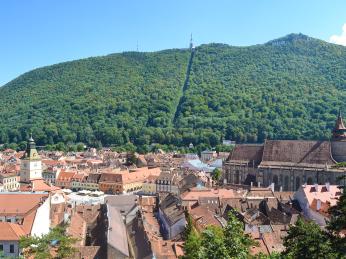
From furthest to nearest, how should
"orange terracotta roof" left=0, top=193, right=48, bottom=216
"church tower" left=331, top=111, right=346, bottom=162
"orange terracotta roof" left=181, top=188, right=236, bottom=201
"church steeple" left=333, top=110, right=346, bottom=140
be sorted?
"church steeple" left=333, top=110, right=346, bottom=140 → "church tower" left=331, top=111, right=346, bottom=162 → "orange terracotta roof" left=181, top=188, right=236, bottom=201 → "orange terracotta roof" left=0, top=193, right=48, bottom=216

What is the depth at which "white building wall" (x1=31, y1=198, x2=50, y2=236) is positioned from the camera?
126 ft

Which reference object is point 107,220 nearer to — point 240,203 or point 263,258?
point 240,203

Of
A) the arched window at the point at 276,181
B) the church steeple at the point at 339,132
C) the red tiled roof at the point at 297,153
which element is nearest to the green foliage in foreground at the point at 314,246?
the red tiled roof at the point at 297,153

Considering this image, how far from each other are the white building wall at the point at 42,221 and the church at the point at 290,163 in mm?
40396

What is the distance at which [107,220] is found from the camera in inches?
1658

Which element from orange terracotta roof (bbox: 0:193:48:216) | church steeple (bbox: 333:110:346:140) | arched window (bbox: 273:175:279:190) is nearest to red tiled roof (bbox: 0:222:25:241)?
orange terracotta roof (bbox: 0:193:48:216)

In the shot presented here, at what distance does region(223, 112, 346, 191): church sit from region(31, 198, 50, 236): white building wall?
40396mm

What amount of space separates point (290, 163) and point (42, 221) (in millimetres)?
44957

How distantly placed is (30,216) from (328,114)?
5300 inches

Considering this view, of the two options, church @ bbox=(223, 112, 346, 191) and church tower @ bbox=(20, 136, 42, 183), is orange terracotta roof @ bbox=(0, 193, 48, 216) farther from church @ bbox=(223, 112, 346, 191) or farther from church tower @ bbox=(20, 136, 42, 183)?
church @ bbox=(223, 112, 346, 191)

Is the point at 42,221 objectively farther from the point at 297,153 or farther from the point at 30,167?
the point at 297,153

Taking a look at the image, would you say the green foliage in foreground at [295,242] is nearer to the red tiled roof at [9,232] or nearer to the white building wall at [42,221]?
the red tiled roof at [9,232]

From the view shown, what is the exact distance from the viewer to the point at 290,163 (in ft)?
246

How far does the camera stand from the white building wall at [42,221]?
3853 centimetres
